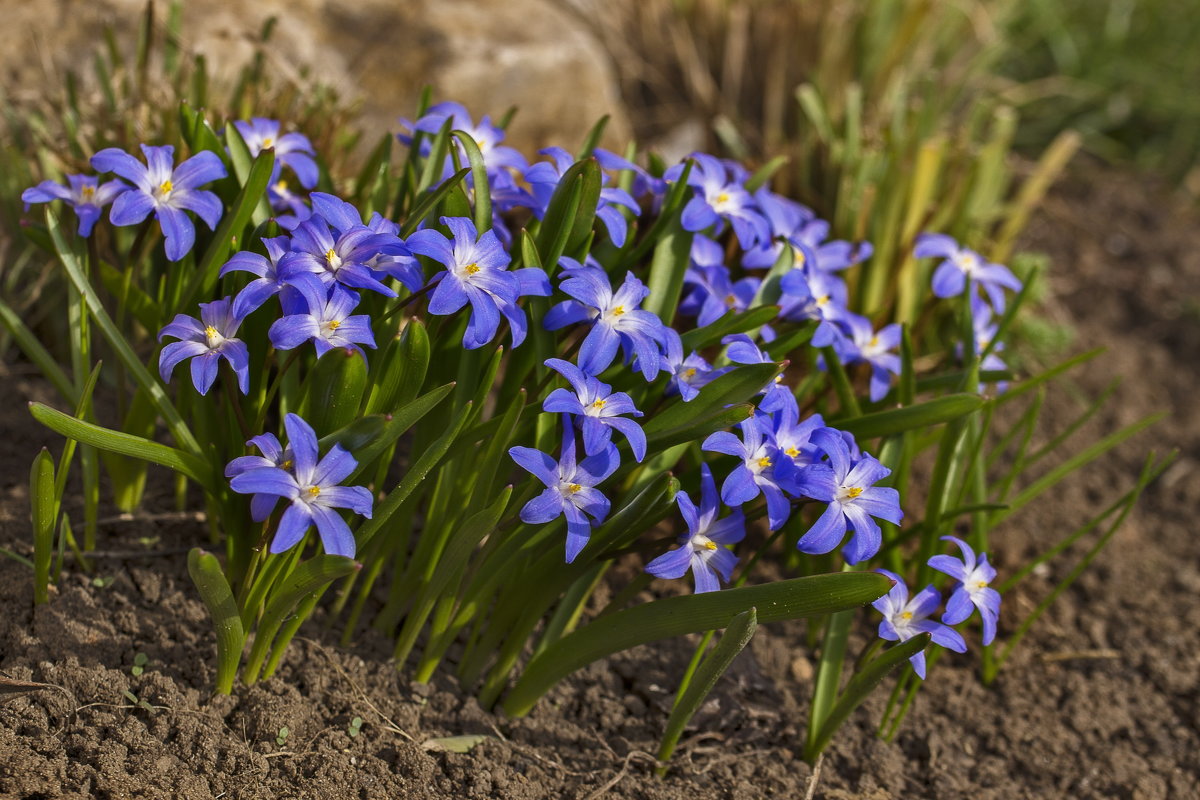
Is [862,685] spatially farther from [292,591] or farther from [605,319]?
[292,591]

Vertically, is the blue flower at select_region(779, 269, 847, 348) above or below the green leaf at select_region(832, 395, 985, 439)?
above

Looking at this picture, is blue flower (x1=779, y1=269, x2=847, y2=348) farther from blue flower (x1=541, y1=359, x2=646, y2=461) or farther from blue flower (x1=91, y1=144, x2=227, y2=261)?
blue flower (x1=91, y1=144, x2=227, y2=261)

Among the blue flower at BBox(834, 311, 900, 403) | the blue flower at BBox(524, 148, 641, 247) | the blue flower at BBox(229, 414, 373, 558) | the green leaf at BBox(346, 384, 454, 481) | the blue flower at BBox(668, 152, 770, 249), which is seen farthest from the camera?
the blue flower at BBox(834, 311, 900, 403)

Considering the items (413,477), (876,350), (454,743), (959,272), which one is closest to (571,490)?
(413,477)

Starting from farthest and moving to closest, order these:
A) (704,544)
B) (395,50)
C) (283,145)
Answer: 1. (395,50)
2. (283,145)
3. (704,544)

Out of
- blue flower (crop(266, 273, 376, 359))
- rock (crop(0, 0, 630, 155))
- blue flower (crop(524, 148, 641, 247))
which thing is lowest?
blue flower (crop(266, 273, 376, 359))

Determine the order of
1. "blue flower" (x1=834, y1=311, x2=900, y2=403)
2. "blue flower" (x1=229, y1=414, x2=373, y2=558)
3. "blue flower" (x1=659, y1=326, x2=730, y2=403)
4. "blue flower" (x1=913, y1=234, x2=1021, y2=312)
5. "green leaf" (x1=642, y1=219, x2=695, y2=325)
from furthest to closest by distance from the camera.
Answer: "blue flower" (x1=913, y1=234, x2=1021, y2=312), "blue flower" (x1=834, y1=311, x2=900, y2=403), "green leaf" (x1=642, y1=219, x2=695, y2=325), "blue flower" (x1=659, y1=326, x2=730, y2=403), "blue flower" (x1=229, y1=414, x2=373, y2=558)

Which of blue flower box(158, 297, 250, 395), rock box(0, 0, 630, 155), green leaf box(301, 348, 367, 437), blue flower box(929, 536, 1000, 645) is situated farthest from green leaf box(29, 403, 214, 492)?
rock box(0, 0, 630, 155)

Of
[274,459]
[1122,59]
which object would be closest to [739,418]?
[274,459]
